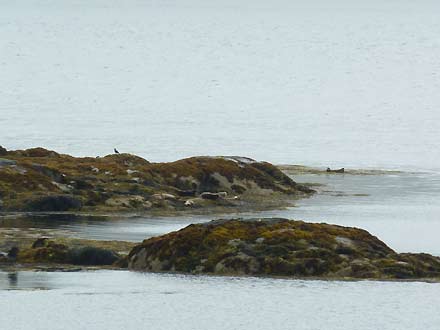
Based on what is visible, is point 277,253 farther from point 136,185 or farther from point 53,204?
point 136,185

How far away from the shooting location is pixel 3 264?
35.1m

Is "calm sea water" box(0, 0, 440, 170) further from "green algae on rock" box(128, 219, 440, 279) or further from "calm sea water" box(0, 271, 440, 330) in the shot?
"calm sea water" box(0, 271, 440, 330)

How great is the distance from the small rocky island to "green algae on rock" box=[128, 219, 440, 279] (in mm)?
11561

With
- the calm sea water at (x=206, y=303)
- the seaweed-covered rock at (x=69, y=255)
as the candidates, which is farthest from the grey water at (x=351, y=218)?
the calm sea water at (x=206, y=303)

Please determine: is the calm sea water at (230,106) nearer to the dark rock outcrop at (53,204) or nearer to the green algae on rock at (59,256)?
the dark rock outcrop at (53,204)

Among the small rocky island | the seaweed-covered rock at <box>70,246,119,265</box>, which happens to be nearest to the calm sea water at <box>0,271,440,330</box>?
the seaweed-covered rock at <box>70,246,119,265</box>

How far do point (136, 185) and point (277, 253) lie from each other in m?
16.1

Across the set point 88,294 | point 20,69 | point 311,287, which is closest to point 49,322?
point 88,294

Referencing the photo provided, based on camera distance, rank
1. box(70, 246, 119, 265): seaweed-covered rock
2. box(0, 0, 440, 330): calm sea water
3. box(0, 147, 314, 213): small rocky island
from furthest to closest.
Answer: box(0, 147, 314, 213): small rocky island
box(70, 246, 119, 265): seaweed-covered rock
box(0, 0, 440, 330): calm sea water

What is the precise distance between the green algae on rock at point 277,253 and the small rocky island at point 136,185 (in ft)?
37.9

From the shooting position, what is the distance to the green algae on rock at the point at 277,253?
33.5 m

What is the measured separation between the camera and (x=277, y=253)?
3394 centimetres

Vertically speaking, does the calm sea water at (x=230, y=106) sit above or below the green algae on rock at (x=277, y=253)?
above

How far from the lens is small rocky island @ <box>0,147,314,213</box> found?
46.7 metres
